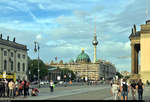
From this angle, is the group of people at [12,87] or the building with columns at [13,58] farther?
the building with columns at [13,58]

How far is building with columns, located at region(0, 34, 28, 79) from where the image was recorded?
87.1m

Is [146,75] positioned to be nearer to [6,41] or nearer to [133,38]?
[133,38]

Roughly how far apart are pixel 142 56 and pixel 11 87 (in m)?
48.8

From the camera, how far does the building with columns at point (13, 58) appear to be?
8706 centimetres

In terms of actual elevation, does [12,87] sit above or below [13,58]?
below

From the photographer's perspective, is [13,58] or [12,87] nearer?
[12,87]

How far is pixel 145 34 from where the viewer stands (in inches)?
2731

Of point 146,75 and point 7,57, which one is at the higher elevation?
point 7,57

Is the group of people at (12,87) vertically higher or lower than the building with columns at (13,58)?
lower

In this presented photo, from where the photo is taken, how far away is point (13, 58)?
93.0 metres

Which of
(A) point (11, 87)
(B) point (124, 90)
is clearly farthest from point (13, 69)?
(B) point (124, 90)

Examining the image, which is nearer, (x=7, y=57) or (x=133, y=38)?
(x=133, y=38)

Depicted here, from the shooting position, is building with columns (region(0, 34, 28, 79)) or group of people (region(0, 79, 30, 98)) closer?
group of people (region(0, 79, 30, 98))

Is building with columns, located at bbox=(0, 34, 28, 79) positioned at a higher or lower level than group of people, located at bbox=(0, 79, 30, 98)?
higher
